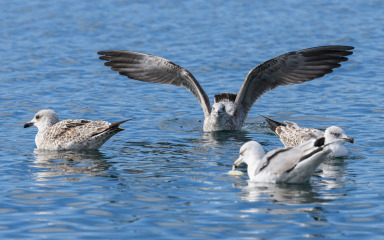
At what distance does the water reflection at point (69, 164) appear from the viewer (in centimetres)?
1380

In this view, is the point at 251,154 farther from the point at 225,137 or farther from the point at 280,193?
the point at 225,137

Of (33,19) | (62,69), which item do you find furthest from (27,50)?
(33,19)

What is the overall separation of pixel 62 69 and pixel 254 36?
32.5 feet

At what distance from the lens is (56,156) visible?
51.5 ft

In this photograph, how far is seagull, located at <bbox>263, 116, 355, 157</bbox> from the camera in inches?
587

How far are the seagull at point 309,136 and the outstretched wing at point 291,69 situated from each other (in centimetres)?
199

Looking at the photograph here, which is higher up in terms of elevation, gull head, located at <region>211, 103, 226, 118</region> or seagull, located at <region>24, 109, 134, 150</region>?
gull head, located at <region>211, 103, 226, 118</region>

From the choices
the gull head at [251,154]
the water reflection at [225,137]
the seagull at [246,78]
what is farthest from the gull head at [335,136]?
the seagull at [246,78]

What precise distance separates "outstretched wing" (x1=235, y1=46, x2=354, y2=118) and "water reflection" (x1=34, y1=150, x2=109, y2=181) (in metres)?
4.89

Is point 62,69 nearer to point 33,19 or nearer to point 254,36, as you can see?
point 254,36

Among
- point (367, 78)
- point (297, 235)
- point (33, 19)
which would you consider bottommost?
point (297, 235)

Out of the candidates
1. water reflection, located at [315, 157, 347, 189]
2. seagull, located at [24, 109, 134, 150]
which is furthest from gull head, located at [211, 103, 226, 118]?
water reflection, located at [315, 157, 347, 189]

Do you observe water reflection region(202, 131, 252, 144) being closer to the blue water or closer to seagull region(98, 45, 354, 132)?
the blue water

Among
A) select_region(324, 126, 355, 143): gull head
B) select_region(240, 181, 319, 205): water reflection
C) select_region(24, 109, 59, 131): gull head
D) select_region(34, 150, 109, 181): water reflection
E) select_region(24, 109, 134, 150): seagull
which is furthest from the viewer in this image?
select_region(24, 109, 59, 131): gull head
